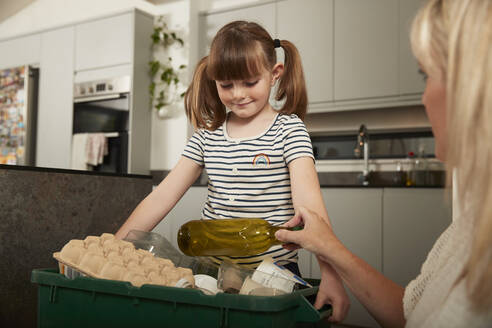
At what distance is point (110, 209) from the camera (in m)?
1.50

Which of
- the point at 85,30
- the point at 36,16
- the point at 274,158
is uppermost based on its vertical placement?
the point at 36,16

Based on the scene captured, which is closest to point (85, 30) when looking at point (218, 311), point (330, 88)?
point (330, 88)

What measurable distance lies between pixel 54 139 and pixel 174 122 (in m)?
1.19

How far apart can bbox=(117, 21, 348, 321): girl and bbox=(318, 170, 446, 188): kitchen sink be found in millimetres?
1942

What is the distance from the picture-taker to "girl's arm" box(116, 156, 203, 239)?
1152 millimetres

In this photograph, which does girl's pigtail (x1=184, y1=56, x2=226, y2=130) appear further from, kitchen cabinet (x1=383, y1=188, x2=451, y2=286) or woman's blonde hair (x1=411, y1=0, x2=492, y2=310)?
kitchen cabinet (x1=383, y1=188, x2=451, y2=286)

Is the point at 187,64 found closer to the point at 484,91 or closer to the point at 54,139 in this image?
the point at 54,139

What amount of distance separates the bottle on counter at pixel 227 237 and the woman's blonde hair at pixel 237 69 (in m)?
0.34

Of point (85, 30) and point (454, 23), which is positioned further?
point (85, 30)

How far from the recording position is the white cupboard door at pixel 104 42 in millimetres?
4121

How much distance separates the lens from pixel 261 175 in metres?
1.14

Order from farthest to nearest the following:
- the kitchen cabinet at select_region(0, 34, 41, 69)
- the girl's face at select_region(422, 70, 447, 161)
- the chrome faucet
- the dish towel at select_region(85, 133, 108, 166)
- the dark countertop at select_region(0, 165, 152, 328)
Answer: the kitchen cabinet at select_region(0, 34, 41, 69), the dish towel at select_region(85, 133, 108, 166), the chrome faucet, the dark countertop at select_region(0, 165, 152, 328), the girl's face at select_region(422, 70, 447, 161)

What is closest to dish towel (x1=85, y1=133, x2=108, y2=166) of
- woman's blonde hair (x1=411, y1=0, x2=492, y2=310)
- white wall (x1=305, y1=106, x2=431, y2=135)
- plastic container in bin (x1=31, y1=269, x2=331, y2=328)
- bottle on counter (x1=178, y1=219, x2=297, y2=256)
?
white wall (x1=305, y1=106, x2=431, y2=135)

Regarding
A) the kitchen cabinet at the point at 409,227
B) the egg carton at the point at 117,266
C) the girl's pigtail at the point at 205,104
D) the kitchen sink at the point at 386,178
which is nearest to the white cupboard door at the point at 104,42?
the kitchen sink at the point at 386,178
